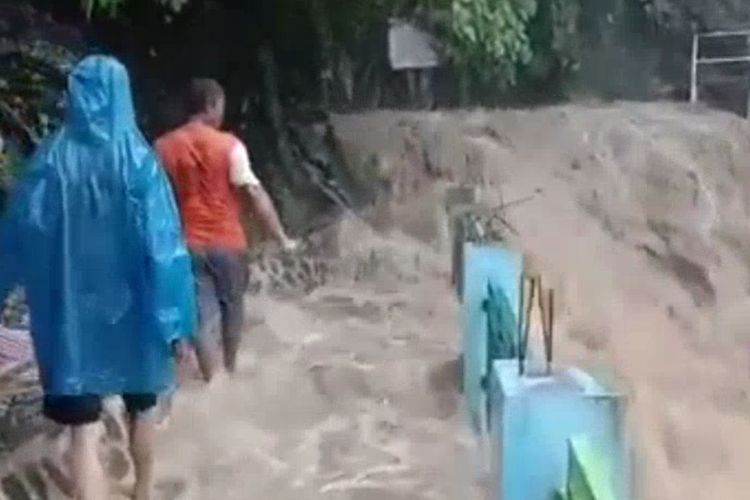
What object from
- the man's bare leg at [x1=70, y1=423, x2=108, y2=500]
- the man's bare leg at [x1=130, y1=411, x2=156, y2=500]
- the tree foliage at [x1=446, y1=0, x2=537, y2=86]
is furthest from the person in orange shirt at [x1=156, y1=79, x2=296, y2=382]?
the tree foliage at [x1=446, y1=0, x2=537, y2=86]

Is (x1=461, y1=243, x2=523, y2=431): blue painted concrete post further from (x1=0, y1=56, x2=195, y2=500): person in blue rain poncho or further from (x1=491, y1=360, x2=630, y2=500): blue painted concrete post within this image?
(x1=491, y1=360, x2=630, y2=500): blue painted concrete post

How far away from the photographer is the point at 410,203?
493 inches

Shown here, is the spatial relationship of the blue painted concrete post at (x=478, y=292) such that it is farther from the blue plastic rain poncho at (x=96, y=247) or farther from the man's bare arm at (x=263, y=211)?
the blue plastic rain poncho at (x=96, y=247)

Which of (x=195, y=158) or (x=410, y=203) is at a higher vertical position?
(x=195, y=158)

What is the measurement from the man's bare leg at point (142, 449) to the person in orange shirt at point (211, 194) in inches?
56.8

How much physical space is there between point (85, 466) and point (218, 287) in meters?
1.82

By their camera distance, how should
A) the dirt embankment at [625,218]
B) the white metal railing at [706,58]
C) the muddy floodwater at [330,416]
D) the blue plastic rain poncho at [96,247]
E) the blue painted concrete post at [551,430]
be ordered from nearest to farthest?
the blue painted concrete post at [551,430] → the blue plastic rain poncho at [96,247] → the muddy floodwater at [330,416] → the dirt embankment at [625,218] → the white metal railing at [706,58]

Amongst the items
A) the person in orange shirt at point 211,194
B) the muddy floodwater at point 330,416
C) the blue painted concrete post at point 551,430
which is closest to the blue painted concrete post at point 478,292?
the muddy floodwater at point 330,416

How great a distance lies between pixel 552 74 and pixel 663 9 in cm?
145

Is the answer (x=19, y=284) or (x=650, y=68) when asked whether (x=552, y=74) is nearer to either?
(x=650, y=68)

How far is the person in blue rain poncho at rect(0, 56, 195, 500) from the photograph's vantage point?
561 cm

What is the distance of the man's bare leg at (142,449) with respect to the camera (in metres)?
5.83

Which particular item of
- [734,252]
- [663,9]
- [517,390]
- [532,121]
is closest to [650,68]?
[663,9]

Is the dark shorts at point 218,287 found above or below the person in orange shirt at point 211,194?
below
